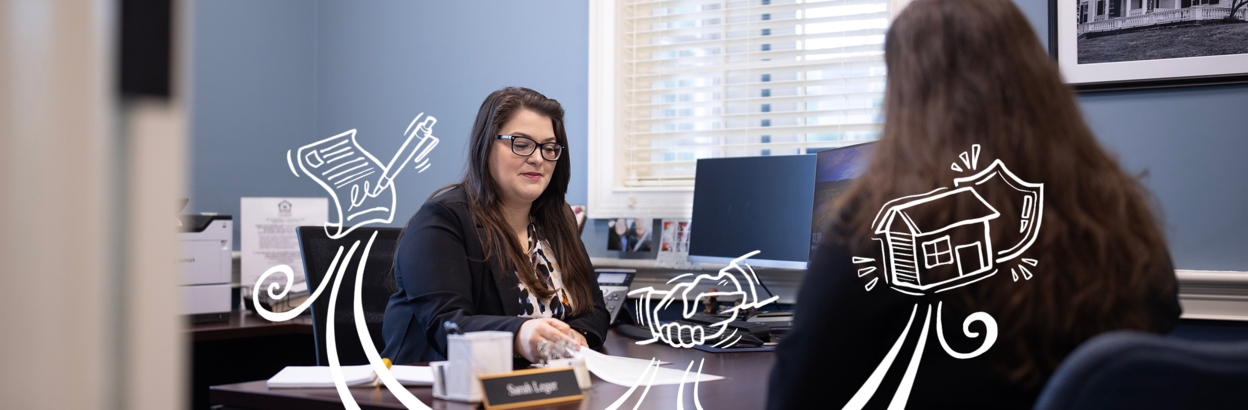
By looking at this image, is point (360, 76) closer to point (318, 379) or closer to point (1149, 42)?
point (318, 379)

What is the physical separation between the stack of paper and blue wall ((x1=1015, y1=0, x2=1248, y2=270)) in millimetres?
1678

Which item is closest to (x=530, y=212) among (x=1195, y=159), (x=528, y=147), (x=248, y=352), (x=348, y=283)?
(x=528, y=147)

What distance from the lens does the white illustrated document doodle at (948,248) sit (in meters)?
0.96

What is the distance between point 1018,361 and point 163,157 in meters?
0.94

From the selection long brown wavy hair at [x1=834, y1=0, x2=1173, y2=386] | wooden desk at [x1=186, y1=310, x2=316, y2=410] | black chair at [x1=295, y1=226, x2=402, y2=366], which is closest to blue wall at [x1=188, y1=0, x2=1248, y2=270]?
wooden desk at [x1=186, y1=310, x2=316, y2=410]

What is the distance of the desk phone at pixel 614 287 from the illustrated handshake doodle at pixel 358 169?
1.06 meters

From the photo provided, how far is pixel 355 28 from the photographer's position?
3.33 meters

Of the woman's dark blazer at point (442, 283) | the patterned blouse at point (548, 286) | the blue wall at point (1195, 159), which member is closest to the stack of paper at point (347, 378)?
the woman's dark blazer at point (442, 283)

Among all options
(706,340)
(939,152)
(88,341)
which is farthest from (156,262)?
(706,340)

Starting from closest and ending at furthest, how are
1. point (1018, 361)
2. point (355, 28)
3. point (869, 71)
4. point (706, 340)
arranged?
point (1018, 361), point (706, 340), point (869, 71), point (355, 28)

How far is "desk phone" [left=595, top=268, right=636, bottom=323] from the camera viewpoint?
2.27 m

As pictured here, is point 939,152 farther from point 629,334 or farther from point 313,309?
point 313,309

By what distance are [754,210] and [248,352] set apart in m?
1.66

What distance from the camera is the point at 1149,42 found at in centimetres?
220
